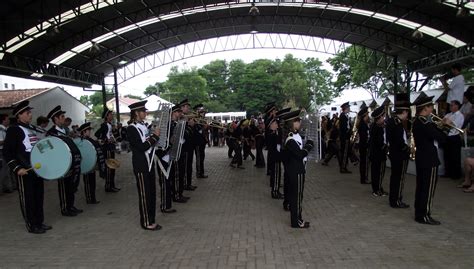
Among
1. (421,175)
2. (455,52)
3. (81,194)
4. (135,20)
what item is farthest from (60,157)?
(455,52)

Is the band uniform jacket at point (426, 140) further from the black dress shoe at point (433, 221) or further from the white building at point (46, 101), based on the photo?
the white building at point (46, 101)

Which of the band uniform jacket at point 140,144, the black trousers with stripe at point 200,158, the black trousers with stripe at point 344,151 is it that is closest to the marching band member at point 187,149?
the black trousers with stripe at point 200,158

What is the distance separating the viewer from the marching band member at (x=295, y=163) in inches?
224

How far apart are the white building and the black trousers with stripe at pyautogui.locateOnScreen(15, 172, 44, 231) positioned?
15311 mm

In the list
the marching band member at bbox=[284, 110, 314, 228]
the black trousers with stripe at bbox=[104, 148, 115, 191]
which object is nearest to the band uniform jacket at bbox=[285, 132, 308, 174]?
the marching band member at bbox=[284, 110, 314, 228]

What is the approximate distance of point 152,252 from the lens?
4.84 metres

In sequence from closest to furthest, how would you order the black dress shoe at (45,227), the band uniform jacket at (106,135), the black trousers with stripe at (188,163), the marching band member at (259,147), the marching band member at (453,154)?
the black dress shoe at (45,227) → the black trousers with stripe at (188,163) → the band uniform jacket at (106,135) → the marching band member at (453,154) → the marching band member at (259,147)

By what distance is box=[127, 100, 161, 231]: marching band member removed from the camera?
561cm

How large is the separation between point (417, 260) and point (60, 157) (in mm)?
4970

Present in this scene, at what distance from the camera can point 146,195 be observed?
18.9ft

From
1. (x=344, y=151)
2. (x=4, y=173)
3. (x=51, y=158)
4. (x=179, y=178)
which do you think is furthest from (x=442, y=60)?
(x=51, y=158)

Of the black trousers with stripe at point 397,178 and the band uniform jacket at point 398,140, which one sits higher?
the band uniform jacket at point 398,140

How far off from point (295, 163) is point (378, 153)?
3.13m

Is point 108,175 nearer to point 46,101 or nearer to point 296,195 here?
point 296,195
